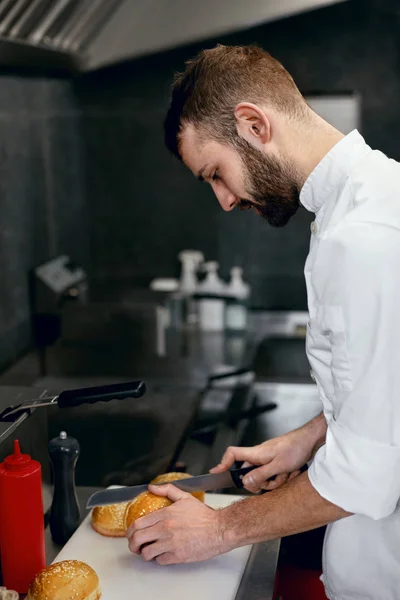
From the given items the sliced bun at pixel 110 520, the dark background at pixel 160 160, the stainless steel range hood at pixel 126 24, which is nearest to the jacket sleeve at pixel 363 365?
the sliced bun at pixel 110 520

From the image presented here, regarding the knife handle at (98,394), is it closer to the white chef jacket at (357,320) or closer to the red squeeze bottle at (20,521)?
the red squeeze bottle at (20,521)

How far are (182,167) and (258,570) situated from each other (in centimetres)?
229

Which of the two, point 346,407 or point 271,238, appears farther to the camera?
point 271,238

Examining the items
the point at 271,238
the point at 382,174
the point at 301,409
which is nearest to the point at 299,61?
the point at 271,238

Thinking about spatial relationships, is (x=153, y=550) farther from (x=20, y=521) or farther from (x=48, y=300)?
(x=48, y=300)

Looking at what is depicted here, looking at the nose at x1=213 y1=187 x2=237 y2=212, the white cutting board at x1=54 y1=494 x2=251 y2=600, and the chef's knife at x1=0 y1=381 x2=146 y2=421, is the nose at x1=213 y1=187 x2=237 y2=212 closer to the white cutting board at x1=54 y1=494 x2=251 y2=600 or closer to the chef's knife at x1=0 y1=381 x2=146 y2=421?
the chef's knife at x1=0 y1=381 x2=146 y2=421

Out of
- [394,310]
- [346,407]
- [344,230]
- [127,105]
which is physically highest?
[127,105]

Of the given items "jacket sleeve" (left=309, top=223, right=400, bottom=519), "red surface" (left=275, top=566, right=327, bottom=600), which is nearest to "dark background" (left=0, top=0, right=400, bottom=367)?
"red surface" (left=275, top=566, right=327, bottom=600)

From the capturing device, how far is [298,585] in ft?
5.37

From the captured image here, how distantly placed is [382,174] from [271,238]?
2.22 m

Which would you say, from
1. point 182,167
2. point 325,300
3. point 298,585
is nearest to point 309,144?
point 325,300

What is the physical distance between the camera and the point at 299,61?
10.3 feet

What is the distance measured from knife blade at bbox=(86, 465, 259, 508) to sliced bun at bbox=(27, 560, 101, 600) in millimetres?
192

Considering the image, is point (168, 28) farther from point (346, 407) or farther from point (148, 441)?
point (346, 407)
